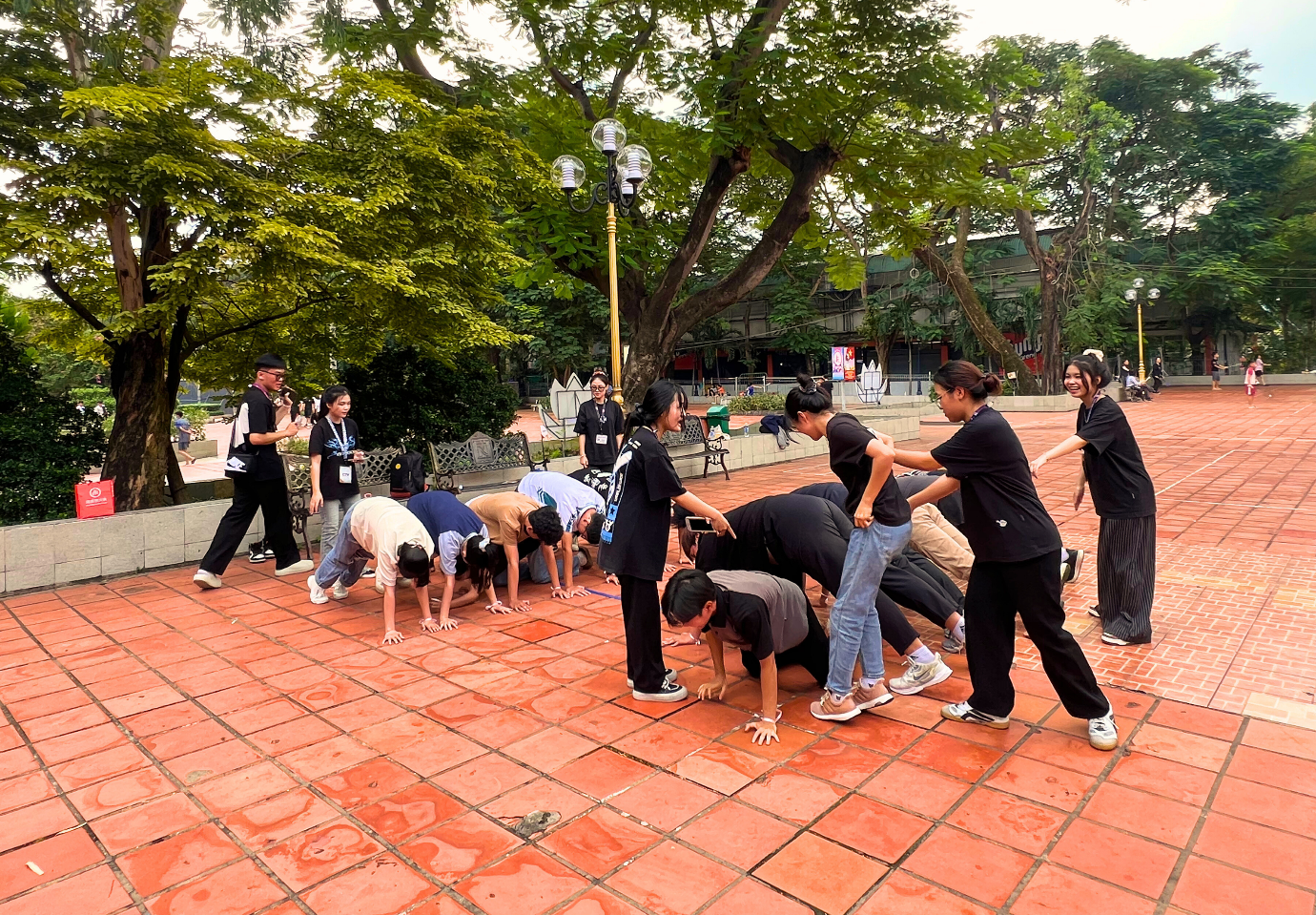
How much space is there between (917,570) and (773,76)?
7278 millimetres

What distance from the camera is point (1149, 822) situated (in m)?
2.71

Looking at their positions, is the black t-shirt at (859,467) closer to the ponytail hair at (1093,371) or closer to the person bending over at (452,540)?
the ponytail hair at (1093,371)

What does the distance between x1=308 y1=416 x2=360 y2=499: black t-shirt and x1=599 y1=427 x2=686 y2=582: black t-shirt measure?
3.34 metres

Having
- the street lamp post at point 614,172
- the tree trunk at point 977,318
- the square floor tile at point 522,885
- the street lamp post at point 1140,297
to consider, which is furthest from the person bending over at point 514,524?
the street lamp post at point 1140,297

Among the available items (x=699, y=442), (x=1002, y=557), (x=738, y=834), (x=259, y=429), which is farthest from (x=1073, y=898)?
(x=699, y=442)

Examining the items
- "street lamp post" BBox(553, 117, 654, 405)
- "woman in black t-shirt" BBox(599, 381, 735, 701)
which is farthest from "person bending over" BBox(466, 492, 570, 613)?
"street lamp post" BBox(553, 117, 654, 405)

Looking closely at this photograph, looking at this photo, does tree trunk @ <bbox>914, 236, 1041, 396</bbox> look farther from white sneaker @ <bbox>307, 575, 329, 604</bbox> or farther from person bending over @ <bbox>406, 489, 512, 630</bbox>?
white sneaker @ <bbox>307, 575, 329, 604</bbox>

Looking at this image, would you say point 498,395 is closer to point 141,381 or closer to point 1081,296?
point 141,381

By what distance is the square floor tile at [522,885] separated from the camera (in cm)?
238

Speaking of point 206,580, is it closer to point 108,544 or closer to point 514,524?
point 108,544

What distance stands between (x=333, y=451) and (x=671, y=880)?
15.5 feet

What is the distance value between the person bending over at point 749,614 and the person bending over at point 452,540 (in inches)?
75.5

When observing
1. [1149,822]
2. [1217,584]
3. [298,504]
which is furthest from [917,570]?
[298,504]

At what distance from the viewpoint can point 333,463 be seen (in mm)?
6203
